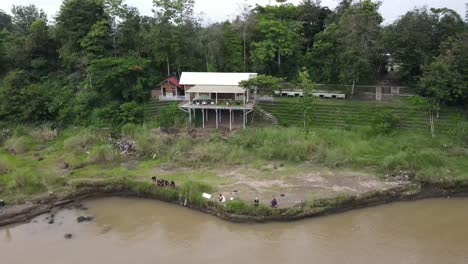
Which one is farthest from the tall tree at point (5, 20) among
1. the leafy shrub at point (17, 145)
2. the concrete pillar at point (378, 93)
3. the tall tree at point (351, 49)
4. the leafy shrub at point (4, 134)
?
the concrete pillar at point (378, 93)

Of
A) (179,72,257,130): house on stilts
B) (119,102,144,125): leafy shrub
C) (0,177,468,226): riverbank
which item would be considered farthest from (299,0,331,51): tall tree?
(0,177,468,226): riverbank

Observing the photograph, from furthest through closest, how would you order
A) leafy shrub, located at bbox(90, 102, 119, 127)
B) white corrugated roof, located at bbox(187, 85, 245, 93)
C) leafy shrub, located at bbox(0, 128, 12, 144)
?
leafy shrub, located at bbox(90, 102, 119, 127) → leafy shrub, located at bbox(0, 128, 12, 144) → white corrugated roof, located at bbox(187, 85, 245, 93)

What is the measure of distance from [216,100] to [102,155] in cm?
1036

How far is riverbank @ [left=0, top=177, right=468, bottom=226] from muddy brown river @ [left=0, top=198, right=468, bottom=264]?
1.43 feet

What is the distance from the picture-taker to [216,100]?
3172cm

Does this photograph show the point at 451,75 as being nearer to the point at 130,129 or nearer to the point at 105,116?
the point at 130,129

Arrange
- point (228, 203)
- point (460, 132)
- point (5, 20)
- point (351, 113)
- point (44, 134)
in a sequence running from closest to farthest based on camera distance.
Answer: point (228, 203) < point (460, 132) < point (44, 134) < point (351, 113) < point (5, 20)

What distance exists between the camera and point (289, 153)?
1056 inches

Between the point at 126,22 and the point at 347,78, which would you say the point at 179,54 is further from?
the point at 347,78

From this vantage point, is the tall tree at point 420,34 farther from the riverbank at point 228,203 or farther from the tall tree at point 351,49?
the riverbank at point 228,203

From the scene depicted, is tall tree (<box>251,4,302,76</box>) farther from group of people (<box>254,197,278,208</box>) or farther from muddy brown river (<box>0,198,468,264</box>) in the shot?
muddy brown river (<box>0,198,468,264</box>)

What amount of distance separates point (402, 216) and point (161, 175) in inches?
598

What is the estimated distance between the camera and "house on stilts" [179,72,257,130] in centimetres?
3120

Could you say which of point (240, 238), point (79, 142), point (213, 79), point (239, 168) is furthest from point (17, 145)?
point (240, 238)
